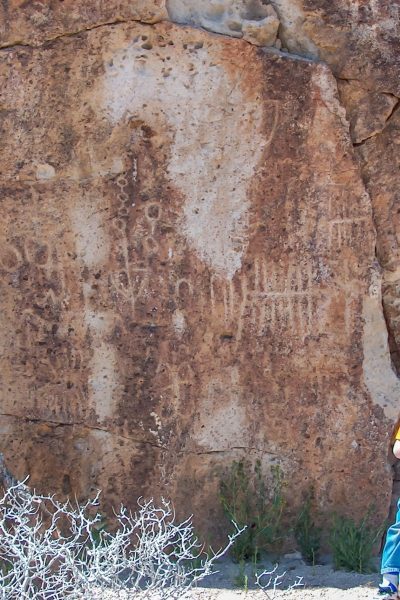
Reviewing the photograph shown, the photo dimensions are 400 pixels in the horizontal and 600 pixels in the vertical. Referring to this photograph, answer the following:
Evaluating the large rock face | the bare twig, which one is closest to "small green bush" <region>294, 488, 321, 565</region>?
the large rock face

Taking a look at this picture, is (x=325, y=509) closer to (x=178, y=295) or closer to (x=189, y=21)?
(x=178, y=295)

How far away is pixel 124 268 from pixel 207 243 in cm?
34

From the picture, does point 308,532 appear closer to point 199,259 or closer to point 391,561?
point 391,561

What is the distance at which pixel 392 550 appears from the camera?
309 centimetres

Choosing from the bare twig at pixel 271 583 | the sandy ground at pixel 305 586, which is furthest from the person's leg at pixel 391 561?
the bare twig at pixel 271 583

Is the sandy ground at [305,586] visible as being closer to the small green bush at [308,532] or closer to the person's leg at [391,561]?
the small green bush at [308,532]

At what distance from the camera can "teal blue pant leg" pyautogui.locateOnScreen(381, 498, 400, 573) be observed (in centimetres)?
306

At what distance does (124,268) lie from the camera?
4.00m

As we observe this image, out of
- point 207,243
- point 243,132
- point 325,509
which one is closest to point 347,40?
point 243,132

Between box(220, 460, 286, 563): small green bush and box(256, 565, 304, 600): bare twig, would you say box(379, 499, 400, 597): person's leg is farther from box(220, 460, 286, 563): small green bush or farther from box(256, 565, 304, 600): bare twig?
box(220, 460, 286, 563): small green bush

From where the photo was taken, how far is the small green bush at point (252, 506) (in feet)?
12.9

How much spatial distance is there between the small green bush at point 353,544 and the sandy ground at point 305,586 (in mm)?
46

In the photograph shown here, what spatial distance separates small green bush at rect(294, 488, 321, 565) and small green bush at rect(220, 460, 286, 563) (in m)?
0.07

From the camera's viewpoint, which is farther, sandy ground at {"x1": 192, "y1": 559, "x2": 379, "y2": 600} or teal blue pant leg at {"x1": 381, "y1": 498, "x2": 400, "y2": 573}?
sandy ground at {"x1": 192, "y1": 559, "x2": 379, "y2": 600}
